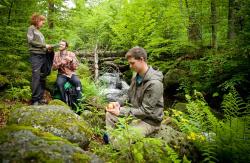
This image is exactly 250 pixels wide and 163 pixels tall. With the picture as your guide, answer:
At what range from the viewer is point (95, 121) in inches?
292

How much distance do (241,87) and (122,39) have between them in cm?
733

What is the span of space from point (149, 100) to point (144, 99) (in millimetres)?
93

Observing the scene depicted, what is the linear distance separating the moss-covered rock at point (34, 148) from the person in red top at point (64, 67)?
516 centimetres

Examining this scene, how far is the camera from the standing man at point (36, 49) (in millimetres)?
7945

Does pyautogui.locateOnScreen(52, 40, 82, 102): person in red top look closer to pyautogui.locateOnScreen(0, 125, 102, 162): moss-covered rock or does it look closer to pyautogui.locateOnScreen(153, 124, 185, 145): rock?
pyautogui.locateOnScreen(153, 124, 185, 145): rock

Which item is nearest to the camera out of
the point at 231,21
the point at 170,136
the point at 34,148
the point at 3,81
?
the point at 34,148

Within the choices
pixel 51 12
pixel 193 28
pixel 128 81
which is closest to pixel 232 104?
pixel 193 28

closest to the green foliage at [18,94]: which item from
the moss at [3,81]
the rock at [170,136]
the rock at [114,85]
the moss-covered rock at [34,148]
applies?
the moss at [3,81]

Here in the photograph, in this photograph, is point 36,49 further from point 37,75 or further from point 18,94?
point 18,94

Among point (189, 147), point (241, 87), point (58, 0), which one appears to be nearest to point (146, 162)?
point (189, 147)

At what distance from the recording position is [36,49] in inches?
317

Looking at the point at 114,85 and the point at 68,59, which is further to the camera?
the point at 114,85

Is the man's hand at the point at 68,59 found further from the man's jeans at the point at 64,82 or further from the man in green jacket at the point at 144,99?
the man in green jacket at the point at 144,99

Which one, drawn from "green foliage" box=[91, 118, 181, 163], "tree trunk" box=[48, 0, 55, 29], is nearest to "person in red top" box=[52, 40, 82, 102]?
"tree trunk" box=[48, 0, 55, 29]
